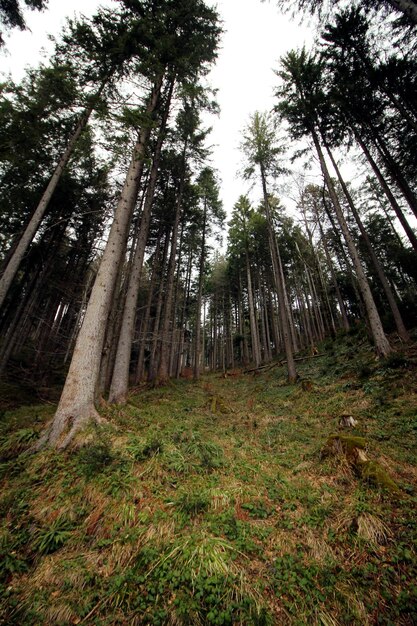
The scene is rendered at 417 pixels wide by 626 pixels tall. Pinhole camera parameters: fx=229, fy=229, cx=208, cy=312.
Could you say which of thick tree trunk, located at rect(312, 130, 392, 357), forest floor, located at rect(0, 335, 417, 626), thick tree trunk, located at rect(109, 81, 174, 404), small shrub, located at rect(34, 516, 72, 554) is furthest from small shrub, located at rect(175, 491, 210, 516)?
thick tree trunk, located at rect(312, 130, 392, 357)

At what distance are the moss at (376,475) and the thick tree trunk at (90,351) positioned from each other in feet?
15.8

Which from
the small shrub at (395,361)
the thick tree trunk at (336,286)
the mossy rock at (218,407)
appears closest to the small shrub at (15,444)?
the mossy rock at (218,407)

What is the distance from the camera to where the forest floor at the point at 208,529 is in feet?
6.59

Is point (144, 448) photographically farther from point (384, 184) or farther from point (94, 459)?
point (384, 184)

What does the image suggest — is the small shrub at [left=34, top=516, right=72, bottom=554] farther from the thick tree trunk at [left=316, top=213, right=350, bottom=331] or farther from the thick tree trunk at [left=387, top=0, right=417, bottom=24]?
the thick tree trunk at [left=316, top=213, right=350, bottom=331]

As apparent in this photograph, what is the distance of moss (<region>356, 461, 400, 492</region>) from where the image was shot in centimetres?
329

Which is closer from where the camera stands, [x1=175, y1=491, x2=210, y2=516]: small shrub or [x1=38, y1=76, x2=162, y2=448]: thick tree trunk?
[x1=175, y1=491, x2=210, y2=516]: small shrub

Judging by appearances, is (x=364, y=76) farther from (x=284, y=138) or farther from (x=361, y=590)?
(x=361, y=590)

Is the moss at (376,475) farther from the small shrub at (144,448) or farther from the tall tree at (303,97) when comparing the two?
the tall tree at (303,97)

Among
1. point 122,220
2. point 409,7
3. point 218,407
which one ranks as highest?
point 409,7

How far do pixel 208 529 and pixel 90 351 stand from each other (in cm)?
392

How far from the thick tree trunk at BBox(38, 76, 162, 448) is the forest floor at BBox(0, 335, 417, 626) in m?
0.46

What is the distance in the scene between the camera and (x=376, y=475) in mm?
3469

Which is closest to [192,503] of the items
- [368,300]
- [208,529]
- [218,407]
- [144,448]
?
[208,529]
